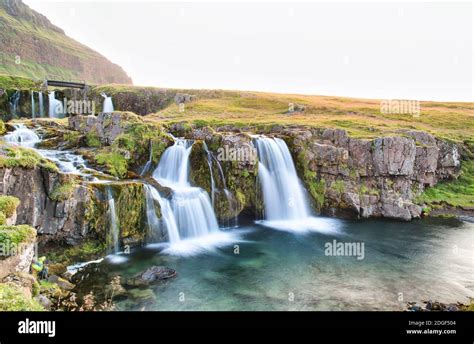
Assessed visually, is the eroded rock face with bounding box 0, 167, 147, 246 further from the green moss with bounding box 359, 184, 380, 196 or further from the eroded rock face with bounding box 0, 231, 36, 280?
the green moss with bounding box 359, 184, 380, 196

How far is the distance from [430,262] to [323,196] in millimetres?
13439

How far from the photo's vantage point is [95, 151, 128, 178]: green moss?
25.4 metres

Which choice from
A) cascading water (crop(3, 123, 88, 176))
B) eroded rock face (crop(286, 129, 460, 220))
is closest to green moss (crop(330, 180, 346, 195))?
eroded rock face (crop(286, 129, 460, 220))

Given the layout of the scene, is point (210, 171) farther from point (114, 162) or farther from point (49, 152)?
point (49, 152)

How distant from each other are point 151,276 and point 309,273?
31.3ft

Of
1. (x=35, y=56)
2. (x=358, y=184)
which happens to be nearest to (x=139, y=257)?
(x=358, y=184)

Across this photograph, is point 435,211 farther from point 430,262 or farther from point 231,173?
point 231,173

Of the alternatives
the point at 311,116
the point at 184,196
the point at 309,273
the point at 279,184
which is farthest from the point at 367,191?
the point at 311,116

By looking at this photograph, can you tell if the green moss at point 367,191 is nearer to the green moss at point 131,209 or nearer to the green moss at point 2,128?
the green moss at point 131,209

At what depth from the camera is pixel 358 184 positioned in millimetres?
35938

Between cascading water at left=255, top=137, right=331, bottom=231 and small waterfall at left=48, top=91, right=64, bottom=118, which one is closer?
cascading water at left=255, top=137, right=331, bottom=231

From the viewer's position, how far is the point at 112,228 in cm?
2128

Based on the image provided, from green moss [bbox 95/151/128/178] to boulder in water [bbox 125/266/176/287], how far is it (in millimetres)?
9632

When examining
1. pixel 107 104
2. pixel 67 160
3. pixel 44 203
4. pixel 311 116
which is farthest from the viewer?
pixel 107 104
